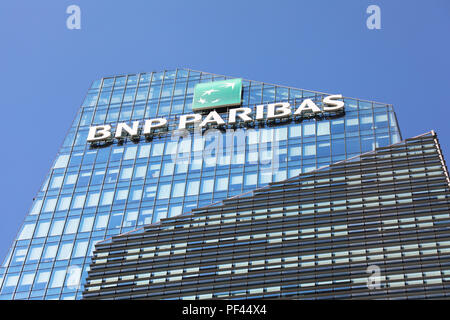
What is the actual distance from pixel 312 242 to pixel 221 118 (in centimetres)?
2971

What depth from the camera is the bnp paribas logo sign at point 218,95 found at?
105 meters

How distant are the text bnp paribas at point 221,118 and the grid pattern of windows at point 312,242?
13.7 metres

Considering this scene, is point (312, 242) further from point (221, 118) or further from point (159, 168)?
point (221, 118)

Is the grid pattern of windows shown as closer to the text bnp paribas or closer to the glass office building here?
the glass office building

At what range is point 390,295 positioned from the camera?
225ft

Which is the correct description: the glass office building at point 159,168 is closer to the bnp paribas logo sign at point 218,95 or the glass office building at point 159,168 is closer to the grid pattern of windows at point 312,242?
the bnp paribas logo sign at point 218,95

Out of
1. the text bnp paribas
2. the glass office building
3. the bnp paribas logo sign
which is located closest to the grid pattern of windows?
the glass office building

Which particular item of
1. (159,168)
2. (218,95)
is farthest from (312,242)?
(218,95)

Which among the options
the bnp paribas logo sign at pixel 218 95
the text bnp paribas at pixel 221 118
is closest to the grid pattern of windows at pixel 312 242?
the text bnp paribas at pixel 221 118

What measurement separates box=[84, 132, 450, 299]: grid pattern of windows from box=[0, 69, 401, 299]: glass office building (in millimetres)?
3218

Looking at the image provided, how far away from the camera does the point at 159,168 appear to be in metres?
98.3

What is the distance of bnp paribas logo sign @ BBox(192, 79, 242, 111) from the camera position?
10530 centimetres
